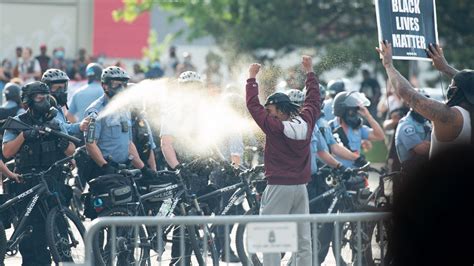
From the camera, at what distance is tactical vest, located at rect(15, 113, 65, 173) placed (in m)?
12.7

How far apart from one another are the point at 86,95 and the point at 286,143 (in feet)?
19.9

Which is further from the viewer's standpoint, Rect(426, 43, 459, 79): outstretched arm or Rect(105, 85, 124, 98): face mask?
Rect(105, 85, 124, 98): face mask

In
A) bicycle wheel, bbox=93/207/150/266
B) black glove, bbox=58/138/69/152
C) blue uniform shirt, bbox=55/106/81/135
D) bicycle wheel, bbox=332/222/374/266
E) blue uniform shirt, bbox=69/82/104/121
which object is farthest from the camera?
blue uniform shirt, bbox=69/82/104/121

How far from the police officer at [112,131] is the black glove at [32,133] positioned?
60cm

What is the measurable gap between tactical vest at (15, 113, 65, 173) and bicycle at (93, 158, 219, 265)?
67cm

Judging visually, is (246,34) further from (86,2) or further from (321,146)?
(321,146)

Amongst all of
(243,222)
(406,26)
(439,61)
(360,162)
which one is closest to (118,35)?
(360,162)

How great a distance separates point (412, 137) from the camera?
14109 millimetres

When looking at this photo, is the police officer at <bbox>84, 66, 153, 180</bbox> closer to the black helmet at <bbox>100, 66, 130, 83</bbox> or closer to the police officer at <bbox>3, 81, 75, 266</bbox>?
the black helmet at <bbox>100, 66, 130, 83</bbox>

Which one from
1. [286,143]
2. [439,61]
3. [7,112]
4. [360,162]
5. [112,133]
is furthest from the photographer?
[7,112]

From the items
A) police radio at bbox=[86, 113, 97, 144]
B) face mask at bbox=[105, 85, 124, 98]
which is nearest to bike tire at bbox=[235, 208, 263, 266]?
police radio at bbox=[86, 113, 97, 144]

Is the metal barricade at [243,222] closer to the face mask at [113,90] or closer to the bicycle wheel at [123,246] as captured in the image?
the bicycle wheel at [123,246]

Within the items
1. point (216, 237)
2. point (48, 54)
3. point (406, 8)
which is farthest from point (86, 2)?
point (216, 237)

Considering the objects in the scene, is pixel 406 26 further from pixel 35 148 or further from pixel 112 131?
pixel 35 148
